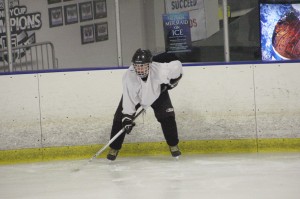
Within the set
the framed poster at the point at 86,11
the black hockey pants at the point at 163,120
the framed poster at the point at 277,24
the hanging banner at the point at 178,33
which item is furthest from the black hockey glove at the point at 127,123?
the framed poster at the point at 86,11

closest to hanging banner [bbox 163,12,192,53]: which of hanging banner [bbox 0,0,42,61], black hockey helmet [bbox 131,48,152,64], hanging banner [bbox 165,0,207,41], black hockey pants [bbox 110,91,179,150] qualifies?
hanging banner [bbox 165,0,207,41]

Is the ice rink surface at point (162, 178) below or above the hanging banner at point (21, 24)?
below

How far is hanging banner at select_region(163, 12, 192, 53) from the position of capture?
7652mm

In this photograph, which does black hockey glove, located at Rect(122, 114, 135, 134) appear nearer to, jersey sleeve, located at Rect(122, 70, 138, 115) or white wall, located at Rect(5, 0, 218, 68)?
jersey sleeve, located at Rect(122, 70, 138, 115)

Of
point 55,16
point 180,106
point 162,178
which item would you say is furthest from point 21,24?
point 162,178

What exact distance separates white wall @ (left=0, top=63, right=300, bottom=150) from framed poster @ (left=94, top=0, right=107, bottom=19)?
2587 millimetres

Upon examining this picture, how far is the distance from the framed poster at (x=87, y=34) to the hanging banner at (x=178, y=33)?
1.31 metres

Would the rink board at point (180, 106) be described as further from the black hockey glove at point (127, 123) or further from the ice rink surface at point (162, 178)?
the black hockey glove at point (127, 123)

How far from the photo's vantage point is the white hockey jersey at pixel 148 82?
19.1 ft

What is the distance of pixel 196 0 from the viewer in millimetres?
7852

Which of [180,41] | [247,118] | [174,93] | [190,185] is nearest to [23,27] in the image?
[180,41]

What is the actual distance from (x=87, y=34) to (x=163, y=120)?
313 cm

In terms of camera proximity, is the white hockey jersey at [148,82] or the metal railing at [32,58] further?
the metal railing at [32,58]

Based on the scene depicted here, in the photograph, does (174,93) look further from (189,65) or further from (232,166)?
(232,166)
